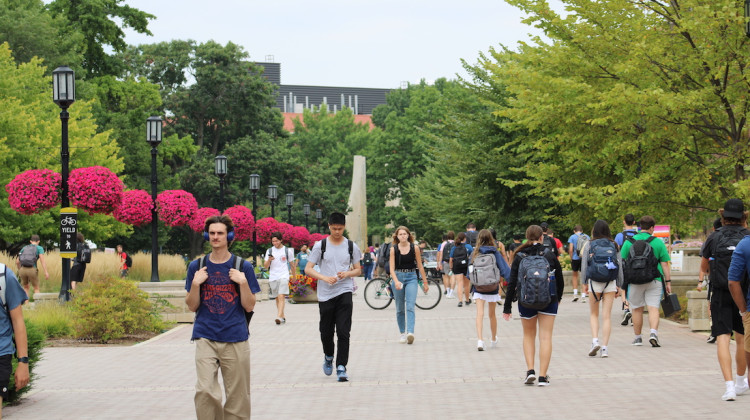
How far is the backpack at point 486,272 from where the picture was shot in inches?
554

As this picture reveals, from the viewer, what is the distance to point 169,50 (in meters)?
65.2

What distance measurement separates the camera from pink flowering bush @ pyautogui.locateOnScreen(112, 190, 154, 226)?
24453mm

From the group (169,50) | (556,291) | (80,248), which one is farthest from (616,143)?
(169,50)

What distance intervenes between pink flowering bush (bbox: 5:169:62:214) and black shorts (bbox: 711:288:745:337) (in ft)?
52.1

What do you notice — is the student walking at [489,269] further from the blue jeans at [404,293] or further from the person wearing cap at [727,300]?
the person wearing cap at [727,300]

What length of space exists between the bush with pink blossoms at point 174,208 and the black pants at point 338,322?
15491 mm

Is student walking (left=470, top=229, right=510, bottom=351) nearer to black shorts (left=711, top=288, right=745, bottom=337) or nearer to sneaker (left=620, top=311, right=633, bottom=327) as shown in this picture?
sneaker (left=620, top=311, right=633, bottom=327)

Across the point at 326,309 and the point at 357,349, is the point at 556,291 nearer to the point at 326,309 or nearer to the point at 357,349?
the point at 326,309

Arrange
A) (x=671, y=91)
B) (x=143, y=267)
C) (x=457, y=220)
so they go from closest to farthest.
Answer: (x=671, y=91) < (x=143, y=267) < (x=457, y=220)

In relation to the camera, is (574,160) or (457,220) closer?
(574,160)

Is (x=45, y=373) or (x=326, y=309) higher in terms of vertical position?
(x=326, y=309)

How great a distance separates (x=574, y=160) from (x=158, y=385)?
41.8 ft

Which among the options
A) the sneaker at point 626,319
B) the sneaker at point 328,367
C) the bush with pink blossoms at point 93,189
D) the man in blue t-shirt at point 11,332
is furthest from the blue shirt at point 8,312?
the bush with pink blossoms at point 93,189

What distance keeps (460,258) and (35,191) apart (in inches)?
375
